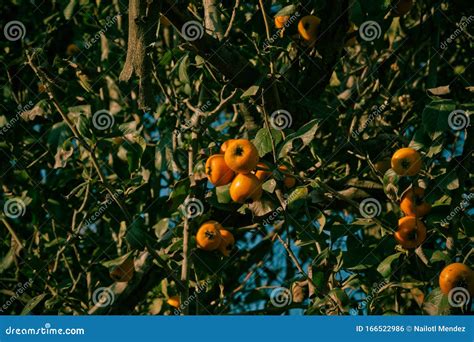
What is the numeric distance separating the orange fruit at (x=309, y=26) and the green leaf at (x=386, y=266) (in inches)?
30.8

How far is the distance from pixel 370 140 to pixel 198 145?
59cm

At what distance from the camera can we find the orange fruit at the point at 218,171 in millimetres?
2197

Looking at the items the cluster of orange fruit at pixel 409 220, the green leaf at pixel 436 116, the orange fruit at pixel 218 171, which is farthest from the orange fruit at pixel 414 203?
the orange fruit at pixel 218 171

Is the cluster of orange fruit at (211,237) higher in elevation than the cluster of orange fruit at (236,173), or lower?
lower

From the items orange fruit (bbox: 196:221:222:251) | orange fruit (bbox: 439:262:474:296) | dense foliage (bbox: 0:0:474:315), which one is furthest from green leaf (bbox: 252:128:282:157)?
orange fruit (bbox: 439:262:474:296)

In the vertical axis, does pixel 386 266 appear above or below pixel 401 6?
below

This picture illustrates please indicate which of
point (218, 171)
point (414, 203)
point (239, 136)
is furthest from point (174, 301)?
point (414, 203)

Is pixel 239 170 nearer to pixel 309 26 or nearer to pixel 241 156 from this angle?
pixel 241 156

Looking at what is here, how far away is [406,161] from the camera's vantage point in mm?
2168

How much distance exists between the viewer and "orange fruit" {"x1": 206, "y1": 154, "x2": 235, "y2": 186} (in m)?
2.20

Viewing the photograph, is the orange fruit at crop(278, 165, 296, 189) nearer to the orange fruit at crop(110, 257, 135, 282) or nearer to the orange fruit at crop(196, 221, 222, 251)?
the orange fruit at crop(196, 221, 222, 251)

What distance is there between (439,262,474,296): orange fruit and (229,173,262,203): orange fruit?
0.55 m

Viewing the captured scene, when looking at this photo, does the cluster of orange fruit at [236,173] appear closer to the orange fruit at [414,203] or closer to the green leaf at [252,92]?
the green leaf at [252,92]

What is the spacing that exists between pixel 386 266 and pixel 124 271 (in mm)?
939
